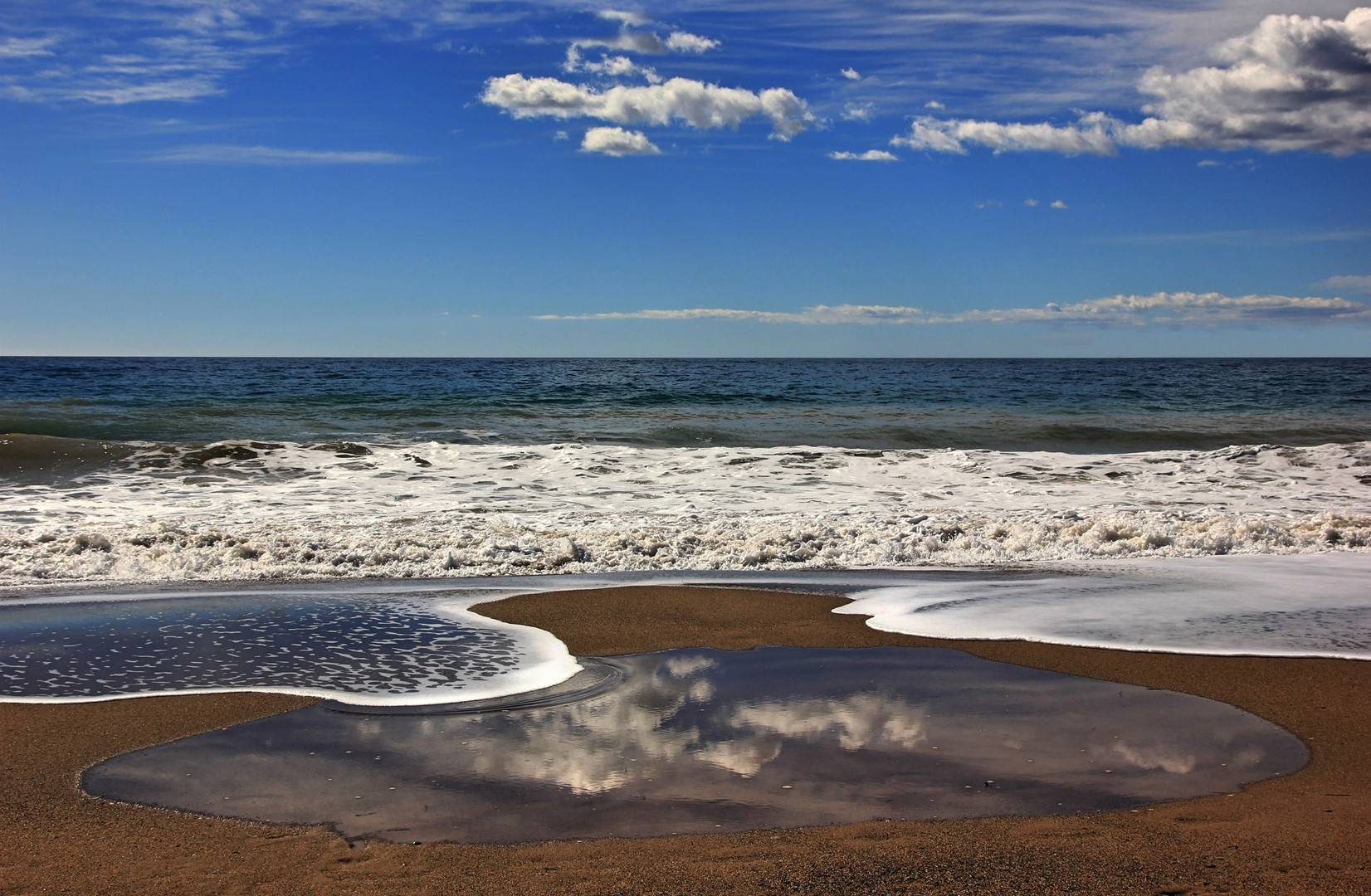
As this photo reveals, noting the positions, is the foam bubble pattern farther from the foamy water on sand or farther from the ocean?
the ocean

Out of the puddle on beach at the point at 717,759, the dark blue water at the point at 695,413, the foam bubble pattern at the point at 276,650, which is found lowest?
the foam bubble pattern at the point at 276,650

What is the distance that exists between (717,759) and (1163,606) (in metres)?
4.29

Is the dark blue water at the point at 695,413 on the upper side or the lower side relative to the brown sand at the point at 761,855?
upper

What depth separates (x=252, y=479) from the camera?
42.5 ft

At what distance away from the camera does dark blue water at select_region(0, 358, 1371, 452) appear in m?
20.5

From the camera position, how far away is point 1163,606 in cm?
646

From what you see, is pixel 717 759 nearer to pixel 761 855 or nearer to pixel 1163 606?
pixel 761 855

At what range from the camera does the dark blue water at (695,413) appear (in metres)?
20.5

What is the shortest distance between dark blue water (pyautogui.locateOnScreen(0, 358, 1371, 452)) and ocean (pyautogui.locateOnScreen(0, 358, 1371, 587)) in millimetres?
226

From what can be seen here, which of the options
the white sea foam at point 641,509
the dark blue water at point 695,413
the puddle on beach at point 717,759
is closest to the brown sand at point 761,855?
the puddle on beach at point 717,759

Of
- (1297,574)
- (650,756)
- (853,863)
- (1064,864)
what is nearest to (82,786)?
(650,756)

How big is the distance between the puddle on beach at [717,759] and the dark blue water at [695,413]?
14.9 meters

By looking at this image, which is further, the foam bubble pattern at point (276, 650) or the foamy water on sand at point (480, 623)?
the foamy water on sand at point (480, 623)

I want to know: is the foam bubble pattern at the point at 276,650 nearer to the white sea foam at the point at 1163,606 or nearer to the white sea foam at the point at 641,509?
the white sea foam at the point at 641,509
